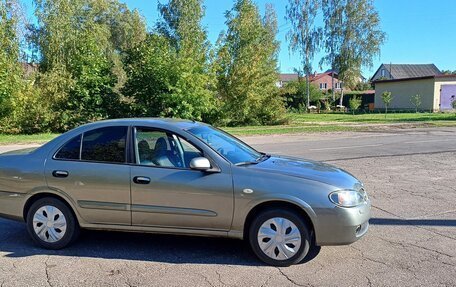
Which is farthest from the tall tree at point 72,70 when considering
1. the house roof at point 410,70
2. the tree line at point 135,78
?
the house roof at point 410,70

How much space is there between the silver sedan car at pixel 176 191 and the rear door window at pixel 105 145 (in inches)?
0.5

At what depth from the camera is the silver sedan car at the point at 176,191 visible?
407 centimetres

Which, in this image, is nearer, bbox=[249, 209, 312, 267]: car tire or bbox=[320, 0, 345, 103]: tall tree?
bbox=[249, 209, 312, 267]: car tire

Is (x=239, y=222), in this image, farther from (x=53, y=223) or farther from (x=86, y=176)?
(x=53, y=223)

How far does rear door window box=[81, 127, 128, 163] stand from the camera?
4.52 metres

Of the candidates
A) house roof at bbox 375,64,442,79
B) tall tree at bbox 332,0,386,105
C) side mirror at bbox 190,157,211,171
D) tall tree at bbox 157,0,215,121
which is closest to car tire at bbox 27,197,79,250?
side mirror at bbox 190,157,211,171

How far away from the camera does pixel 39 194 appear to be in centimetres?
461

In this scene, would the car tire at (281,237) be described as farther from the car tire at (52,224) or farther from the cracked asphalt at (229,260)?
the car tire at (52,224)

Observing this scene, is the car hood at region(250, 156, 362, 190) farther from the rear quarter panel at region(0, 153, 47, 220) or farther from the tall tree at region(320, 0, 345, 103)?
the tall tree at region(320, 0, 345, 103)

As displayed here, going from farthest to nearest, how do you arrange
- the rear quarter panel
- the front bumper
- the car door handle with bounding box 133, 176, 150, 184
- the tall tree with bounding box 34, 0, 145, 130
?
1. the tall tree with bounding box 34, 0, 145, 130
2. the rear quarter panel
3. the car door handle with bounding box 133, 176, 150, 184
4. the front bumper

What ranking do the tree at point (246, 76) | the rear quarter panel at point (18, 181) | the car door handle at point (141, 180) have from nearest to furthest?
the car door handle at point (141, 180) < the rear quarter panel at point (18, 181) < the tree at point (246, 76)

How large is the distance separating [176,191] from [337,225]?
1688 millimetres

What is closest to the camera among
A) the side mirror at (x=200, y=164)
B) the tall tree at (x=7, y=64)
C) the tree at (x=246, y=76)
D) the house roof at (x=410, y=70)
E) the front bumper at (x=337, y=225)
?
the front bumper at (x=337, y=225)

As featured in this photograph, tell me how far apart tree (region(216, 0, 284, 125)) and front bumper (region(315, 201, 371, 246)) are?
23.1 metres
